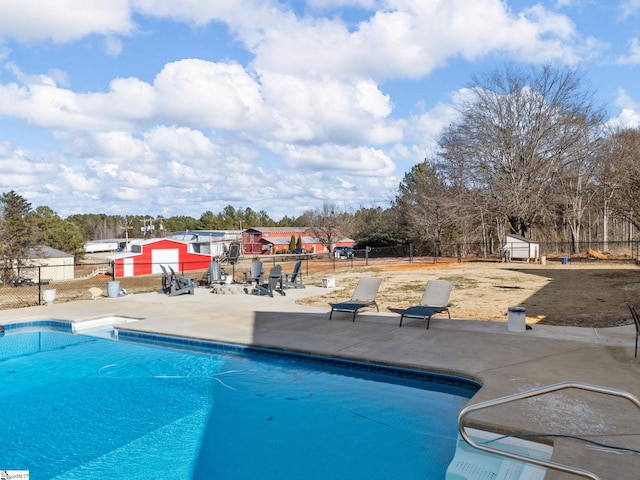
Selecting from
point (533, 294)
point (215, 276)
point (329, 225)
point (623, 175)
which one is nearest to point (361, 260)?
point (329, 225)

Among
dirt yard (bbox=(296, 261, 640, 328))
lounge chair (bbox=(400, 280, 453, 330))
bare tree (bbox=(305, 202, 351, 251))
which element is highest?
bare tree (bbox=(305, 202, 351, 251))

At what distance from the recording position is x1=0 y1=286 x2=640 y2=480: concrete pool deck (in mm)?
4133

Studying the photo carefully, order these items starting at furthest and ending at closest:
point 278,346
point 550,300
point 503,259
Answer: point 503,259, point 550,300, point 278,346

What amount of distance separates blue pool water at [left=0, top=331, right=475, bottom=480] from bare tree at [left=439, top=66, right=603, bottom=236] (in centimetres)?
2740

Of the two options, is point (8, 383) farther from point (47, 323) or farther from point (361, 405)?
point (361, 405)

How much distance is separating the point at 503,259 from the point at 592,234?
15432mm

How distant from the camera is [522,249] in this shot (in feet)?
90.3

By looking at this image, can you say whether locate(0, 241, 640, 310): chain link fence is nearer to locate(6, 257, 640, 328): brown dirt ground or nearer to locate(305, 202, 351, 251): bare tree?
locate(6, 257, 640, 328): brown dirt ground

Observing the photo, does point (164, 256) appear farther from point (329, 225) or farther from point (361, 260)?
point (329, 225)

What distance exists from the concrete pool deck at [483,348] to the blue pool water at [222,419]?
1.67ft

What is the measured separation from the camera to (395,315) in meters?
10.3

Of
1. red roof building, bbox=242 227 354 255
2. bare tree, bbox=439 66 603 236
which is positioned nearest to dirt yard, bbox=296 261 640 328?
bare tree, bbox=439 66 603 236

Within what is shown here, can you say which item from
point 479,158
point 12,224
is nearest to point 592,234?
point 479,158

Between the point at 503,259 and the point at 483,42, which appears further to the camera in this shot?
the point at 503,259
